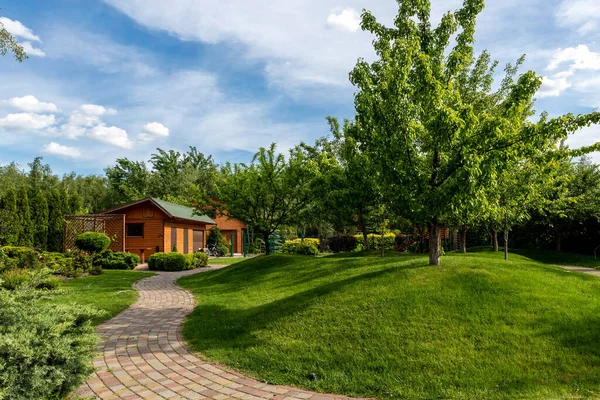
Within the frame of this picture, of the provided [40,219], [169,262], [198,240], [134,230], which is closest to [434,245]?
[169,262]

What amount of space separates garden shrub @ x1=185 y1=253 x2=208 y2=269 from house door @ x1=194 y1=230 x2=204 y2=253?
28.3 feet

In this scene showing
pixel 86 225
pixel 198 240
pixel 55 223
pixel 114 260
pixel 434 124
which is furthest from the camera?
pixel 198 240

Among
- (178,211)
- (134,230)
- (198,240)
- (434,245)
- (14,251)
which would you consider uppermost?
(178,211)

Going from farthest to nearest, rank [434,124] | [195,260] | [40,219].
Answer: [40,219]
[195,260]
[434,124]

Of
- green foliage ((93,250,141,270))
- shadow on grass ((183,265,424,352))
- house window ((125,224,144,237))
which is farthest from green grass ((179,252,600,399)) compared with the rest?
house window ((125,224,144,237))

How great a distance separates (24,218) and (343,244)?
21248mm

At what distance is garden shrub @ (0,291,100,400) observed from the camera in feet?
9.95

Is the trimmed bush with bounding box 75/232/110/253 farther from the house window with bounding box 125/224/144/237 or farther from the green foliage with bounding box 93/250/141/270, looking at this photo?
the house window with bounding box 125/224/144/237

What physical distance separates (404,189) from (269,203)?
10.3 metres

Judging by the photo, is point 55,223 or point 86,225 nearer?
point 86,225

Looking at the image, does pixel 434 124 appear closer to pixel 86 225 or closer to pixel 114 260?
pixel 114 260

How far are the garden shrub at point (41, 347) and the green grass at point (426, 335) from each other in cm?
194

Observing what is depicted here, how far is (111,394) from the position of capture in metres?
3.97

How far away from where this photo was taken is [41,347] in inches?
A: 128
